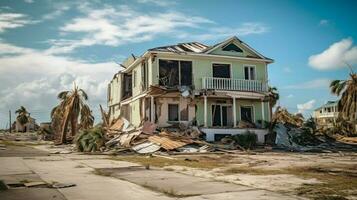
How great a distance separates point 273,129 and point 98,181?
21551mm

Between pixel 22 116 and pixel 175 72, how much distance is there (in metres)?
71.9

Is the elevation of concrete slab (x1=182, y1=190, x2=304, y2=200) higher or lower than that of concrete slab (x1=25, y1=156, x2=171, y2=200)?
higher

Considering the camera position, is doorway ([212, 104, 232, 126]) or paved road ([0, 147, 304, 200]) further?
doorway ([212, 104, 232, 126])

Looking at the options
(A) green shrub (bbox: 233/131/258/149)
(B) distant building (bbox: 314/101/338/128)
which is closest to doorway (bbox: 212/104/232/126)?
(A) green shrub (bbox: 233/131/258/149)

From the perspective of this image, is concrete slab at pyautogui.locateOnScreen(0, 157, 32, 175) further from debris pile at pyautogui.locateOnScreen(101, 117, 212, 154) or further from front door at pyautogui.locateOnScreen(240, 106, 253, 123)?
front door at pyautogui.locateOnScreen(240, 106, 253, 123)

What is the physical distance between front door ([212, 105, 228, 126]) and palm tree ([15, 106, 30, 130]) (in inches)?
2862

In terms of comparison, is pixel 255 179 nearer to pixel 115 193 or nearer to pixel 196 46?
pixel 115 193

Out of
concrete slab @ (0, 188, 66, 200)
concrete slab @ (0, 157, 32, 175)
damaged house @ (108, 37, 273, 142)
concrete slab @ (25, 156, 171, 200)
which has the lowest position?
concrete slab @ (0, 157, 32, 175)

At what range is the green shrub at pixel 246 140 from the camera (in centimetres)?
2466

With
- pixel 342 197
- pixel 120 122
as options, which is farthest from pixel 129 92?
pixel 342 197

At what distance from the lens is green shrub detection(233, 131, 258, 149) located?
24656 millimetres

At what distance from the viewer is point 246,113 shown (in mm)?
30438

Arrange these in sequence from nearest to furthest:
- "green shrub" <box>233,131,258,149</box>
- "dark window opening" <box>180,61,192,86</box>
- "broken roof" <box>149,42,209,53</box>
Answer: "green shrub" <box>233,131,258,149</box>
"broken roof" <box>149,42,209,53</box>
"dark window opening" <box>180,61,192,86</box>

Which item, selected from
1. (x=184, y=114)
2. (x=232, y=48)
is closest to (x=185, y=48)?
(x=232, y=48)
